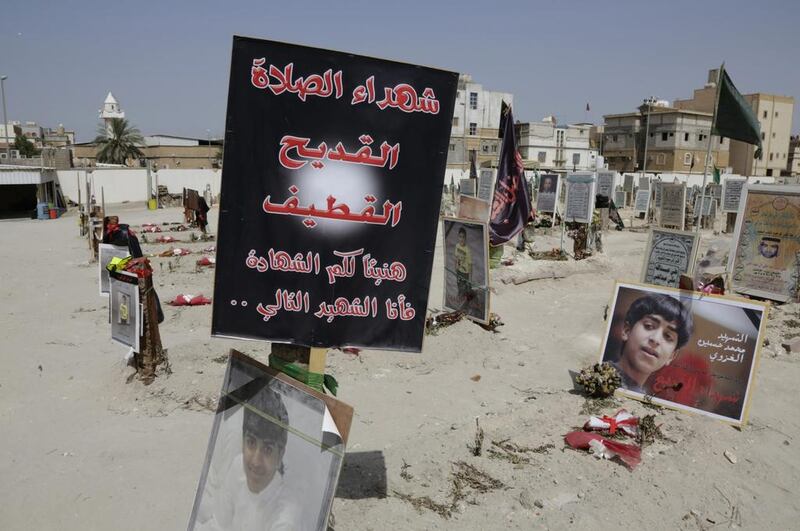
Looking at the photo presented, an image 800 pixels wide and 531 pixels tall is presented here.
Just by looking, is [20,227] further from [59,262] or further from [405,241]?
[405,241]

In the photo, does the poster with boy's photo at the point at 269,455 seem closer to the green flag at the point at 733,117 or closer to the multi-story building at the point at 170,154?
the green flag at the point at 733,117

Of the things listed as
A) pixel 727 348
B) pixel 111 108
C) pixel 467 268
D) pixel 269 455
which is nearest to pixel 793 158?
pixel 467 268

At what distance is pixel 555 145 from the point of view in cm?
6106

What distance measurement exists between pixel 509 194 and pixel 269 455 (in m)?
7.90

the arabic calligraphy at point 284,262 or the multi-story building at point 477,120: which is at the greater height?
the multi-story building at point 477,120

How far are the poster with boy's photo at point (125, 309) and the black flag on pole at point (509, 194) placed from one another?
20.5ft

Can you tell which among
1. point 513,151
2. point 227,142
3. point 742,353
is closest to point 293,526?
point 227,142

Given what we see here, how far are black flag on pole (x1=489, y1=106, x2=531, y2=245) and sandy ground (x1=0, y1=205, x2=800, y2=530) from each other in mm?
1851

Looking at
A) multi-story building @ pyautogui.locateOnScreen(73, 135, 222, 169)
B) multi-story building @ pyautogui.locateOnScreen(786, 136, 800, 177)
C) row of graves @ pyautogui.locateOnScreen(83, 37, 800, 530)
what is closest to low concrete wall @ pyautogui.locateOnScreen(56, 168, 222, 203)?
multi-story building @ pyautogui.locateOnScreen(73, 135, 222, 169)

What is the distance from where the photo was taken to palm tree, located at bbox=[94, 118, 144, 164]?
49.5m

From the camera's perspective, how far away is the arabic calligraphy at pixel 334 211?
316 cm

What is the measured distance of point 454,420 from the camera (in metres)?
6.03

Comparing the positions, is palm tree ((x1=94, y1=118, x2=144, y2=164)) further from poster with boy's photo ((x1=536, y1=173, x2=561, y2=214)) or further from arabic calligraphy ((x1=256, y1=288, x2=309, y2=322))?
arabic calligraphy ((x1=256, y1=288, x2=309, y2=322))

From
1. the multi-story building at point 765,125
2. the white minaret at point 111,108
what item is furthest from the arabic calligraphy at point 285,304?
the white minaret at point 111,108
